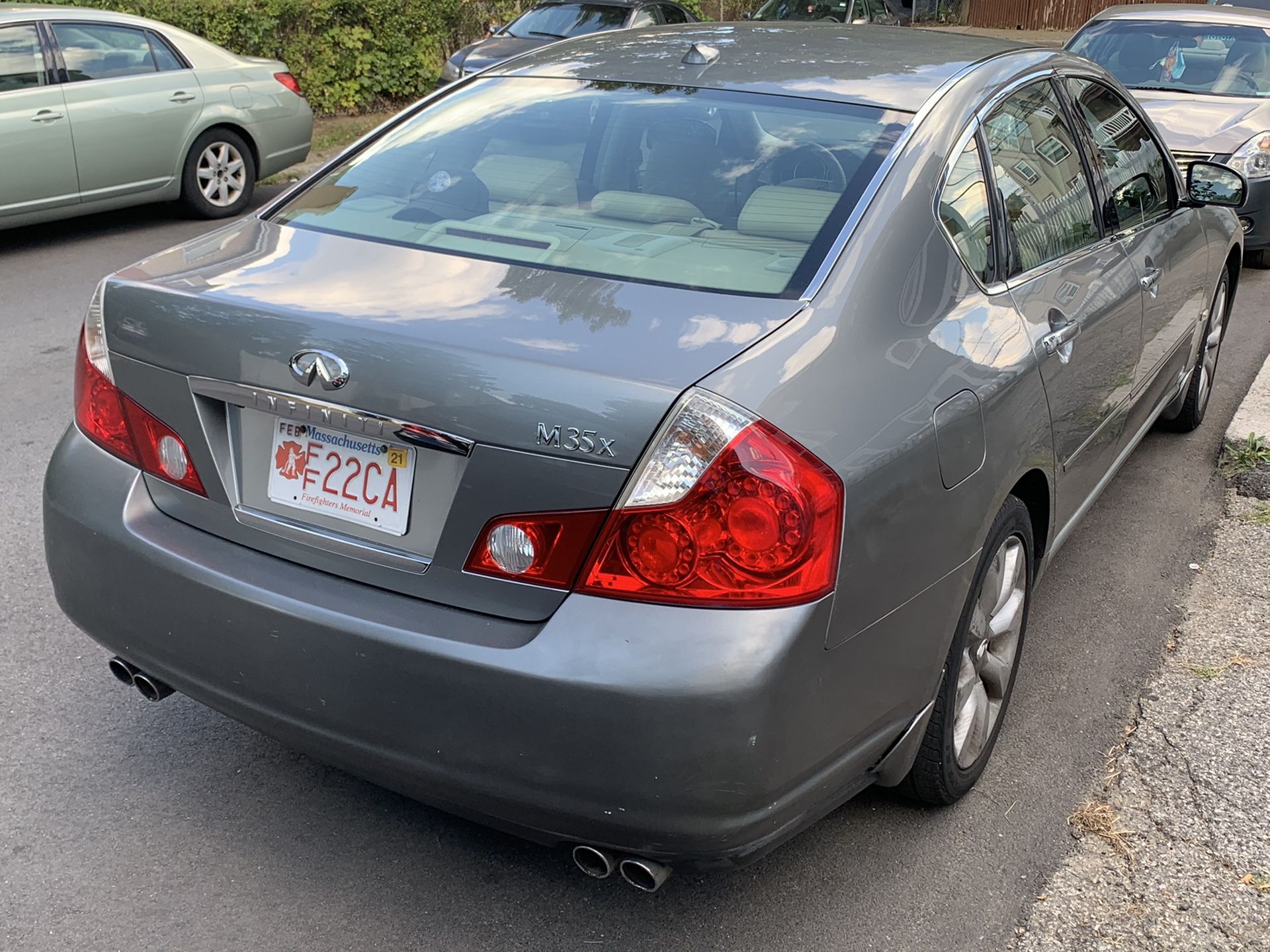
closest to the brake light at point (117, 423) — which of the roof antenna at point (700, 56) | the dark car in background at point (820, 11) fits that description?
the roof antenna at point (700, 56)

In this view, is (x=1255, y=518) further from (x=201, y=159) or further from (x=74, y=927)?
(x=201, y=159)

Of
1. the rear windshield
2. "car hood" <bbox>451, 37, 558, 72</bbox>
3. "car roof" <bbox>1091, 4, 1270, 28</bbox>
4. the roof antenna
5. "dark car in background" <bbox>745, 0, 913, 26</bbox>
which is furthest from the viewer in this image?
"dark car in background" <bbox>745, 0, 913, 26</bbox>

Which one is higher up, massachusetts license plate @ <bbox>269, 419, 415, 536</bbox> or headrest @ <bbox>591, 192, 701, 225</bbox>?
headrest @ <bbox>591, 192, 701, 225</bbox>

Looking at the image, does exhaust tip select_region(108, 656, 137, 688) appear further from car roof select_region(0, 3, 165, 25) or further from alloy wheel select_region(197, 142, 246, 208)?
alloy wheel select_region(197, 142, 246, 208)

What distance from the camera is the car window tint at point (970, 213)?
2820 mm

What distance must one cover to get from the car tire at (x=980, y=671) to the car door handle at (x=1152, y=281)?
44.8 inches

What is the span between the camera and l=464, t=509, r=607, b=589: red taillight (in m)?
2.14

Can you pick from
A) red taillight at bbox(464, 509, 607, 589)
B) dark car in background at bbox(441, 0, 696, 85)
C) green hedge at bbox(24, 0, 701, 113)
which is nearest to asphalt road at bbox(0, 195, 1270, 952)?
red taillight at bbox(464, 509, 607, 589)

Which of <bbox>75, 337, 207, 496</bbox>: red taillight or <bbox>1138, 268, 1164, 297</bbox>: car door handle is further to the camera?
<bbox>1138, 268, 1164, 297</bbox>: car door handle

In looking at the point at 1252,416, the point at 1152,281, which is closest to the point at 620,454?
the point at 1152,281

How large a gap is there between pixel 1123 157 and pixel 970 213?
1.45 m

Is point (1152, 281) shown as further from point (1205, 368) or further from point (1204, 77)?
point (1204, 77)

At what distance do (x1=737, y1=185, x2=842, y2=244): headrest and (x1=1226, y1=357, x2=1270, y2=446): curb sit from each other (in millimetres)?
3307

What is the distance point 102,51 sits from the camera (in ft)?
28.2
